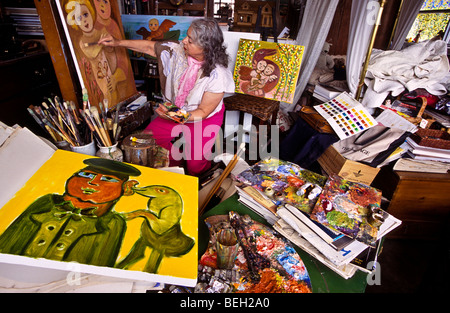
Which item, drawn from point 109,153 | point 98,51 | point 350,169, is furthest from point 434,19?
point 109,153

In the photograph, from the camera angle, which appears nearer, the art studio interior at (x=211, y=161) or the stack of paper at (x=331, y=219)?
the art studio interior at (x=211, y=161)

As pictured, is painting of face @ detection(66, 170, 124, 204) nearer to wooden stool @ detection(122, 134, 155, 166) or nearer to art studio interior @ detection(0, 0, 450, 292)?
art studio interior @ detection(0, 0, 450, 292)

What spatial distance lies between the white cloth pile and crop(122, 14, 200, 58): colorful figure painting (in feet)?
6.23

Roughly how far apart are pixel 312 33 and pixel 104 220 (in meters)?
3.28

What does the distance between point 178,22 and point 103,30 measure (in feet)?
3.94

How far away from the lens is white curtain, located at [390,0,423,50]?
3021 millimetres

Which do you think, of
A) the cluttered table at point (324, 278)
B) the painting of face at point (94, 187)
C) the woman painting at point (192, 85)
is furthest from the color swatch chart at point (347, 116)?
the painting of face at point (94, 187)

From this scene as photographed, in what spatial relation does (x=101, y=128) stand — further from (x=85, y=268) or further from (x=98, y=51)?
(x=98, y=51)

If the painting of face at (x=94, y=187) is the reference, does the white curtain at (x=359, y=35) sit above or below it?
above

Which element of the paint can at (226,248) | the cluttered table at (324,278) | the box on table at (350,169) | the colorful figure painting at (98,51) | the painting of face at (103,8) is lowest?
the box on table at (350,169)

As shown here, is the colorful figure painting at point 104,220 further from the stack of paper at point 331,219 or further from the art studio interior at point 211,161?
the stack of paper at point 331,219

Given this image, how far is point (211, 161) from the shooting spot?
235 centimetres

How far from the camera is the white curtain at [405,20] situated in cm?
302

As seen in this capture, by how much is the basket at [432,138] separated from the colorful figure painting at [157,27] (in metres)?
2.29
